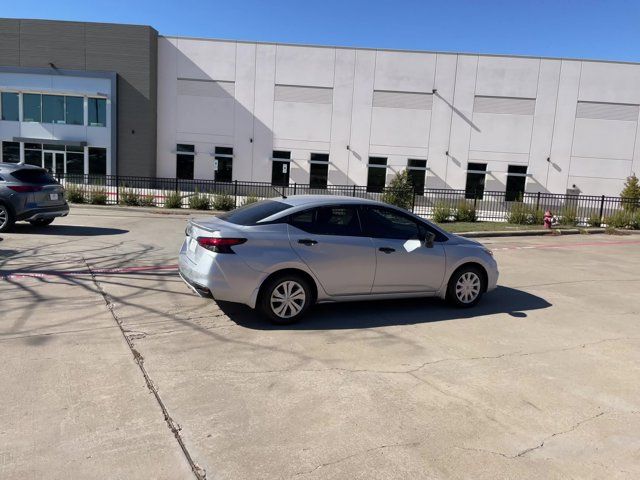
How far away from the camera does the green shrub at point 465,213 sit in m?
19.8

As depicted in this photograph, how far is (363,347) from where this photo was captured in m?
5.40

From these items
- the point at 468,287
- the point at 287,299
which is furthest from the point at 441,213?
the point at 287,299

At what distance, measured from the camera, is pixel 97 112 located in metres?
34.2

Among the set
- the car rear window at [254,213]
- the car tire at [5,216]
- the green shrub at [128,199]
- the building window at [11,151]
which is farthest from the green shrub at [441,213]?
the building window at [11,151]

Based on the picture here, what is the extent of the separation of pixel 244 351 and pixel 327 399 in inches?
51.3

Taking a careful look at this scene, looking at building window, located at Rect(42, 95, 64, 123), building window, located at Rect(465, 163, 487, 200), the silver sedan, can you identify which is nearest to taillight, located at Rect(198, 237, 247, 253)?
the silver sedan

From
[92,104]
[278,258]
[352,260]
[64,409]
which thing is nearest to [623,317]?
[352,260]

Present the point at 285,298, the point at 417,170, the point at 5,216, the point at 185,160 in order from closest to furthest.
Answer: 1. the point at 285,298
2. the point at 5,216
3. the point at 417,170
4. the point at 185,160

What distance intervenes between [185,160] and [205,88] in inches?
198

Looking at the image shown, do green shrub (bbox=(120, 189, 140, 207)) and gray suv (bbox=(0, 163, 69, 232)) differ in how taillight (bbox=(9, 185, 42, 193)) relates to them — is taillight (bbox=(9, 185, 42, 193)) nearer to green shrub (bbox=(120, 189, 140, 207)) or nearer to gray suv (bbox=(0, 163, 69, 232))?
gray suv (bbox=(0, 163, 69, 232))

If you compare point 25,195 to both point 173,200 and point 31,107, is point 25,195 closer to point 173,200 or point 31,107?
point 173,200

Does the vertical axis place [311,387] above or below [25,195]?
below

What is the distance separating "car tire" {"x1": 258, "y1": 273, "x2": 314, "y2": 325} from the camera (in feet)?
19.2

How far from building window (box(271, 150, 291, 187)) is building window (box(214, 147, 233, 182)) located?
2.90 m
